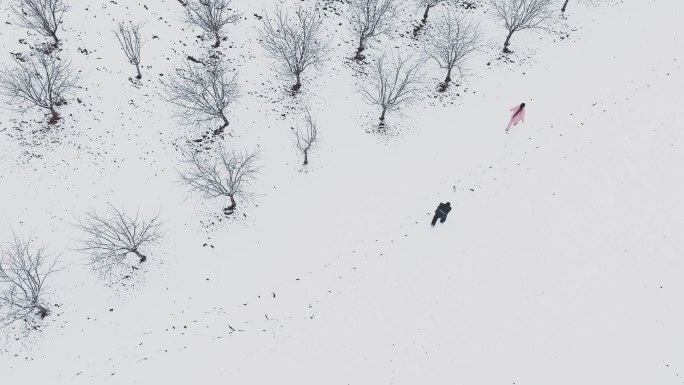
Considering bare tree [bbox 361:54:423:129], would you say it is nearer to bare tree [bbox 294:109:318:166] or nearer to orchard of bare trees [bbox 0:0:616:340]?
orchard of bare trees [bbox 0:0:616:340]

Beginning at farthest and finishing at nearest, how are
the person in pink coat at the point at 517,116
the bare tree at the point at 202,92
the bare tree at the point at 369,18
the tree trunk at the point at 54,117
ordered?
the bare tree at the point at 369,18 → the person in pink coat at the point at 517,116 → the bare tree at the point at 202,92 → the tree trunk at the point at 54,117

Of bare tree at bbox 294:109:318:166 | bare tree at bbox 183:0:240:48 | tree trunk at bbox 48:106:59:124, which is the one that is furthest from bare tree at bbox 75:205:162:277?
bare tree at bbox 183:0:240:48

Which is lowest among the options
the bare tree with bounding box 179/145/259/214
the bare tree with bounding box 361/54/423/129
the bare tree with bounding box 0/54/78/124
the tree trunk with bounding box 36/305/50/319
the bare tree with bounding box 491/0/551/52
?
the tree trunk with bounding box 36/305/50/319

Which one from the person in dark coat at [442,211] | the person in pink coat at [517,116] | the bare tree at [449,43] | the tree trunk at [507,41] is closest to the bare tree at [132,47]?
the bare tree at [449,43]

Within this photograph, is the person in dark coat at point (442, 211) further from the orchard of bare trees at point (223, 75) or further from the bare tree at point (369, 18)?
the bare tree at point (369, 18)

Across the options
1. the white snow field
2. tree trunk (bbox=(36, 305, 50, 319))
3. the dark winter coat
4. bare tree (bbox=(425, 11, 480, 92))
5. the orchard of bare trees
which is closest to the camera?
the white snow field

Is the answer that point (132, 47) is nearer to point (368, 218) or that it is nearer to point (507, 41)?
point (368, 218)

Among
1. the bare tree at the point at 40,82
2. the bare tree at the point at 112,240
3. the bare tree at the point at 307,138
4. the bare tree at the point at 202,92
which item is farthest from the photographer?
the bare tree at the point at 202,92
